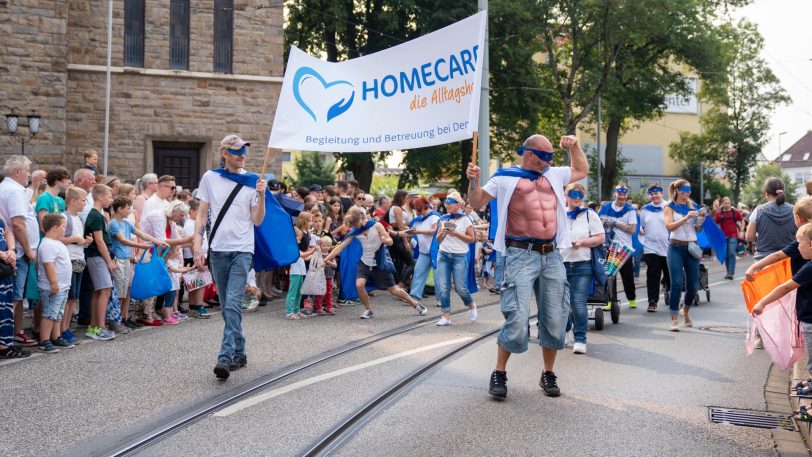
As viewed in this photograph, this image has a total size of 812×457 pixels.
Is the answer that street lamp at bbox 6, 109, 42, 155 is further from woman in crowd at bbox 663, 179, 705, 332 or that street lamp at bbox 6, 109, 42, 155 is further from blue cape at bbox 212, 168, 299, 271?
woman in crowd at bbox 663, 179, 705, 332

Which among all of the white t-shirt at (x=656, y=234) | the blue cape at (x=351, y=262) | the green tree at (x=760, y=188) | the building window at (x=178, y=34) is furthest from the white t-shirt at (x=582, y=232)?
the green tree at (x=760, y=188)

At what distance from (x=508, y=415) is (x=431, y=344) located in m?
3.47

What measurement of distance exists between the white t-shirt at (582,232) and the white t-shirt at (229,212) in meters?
3.71

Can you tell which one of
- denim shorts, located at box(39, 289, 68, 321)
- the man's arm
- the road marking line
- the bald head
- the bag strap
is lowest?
the road marking line

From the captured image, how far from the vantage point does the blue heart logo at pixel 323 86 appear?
12.1 m

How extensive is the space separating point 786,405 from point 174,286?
7461mm

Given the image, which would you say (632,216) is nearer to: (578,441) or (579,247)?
(579,247)

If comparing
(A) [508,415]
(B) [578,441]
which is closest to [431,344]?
(A) [508,415]

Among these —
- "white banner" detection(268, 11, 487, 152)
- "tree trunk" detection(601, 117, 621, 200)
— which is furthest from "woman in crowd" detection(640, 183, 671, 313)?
"tree trunk" detection(601, 117, 621, 200)

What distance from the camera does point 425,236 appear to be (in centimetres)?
1352

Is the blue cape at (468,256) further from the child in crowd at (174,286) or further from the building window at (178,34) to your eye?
the building window at (178,34)

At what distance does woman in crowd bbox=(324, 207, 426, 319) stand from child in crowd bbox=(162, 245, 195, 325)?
2148 mm

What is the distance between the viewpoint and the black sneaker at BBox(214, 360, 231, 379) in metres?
7.55

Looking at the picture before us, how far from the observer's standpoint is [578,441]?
5.77 metres
